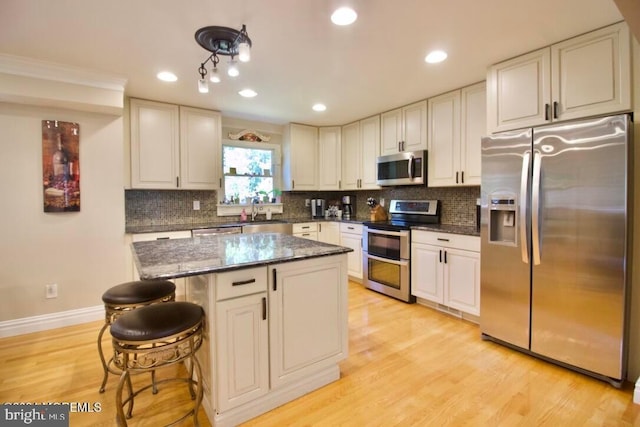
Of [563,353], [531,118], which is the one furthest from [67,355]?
[531,118]

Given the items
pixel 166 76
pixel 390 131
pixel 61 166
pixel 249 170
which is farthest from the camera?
pixel 249 170

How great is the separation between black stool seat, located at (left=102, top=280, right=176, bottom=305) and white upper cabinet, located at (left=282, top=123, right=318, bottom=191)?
2878mm

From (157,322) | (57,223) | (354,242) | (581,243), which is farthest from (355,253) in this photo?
(57,223)

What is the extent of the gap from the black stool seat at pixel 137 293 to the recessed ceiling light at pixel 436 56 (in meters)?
2.59

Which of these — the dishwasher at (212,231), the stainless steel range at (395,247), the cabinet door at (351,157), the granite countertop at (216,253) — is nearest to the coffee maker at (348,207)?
the cabinet door at (351,157)

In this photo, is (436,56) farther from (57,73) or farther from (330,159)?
(57,73)

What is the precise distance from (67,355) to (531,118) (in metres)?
4.13

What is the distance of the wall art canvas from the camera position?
289cm

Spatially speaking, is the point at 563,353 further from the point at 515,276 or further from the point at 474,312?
the point at 474,312

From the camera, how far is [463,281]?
295 centimetres

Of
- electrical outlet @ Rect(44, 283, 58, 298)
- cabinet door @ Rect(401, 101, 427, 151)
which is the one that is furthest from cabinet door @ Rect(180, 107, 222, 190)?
cabinet door @ Rect(401, 101, 427, 151)

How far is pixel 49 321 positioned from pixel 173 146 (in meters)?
2.16

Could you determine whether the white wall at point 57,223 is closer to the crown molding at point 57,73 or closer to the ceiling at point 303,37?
the crown molding at point 57,73

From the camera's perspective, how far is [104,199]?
10.4 ft
